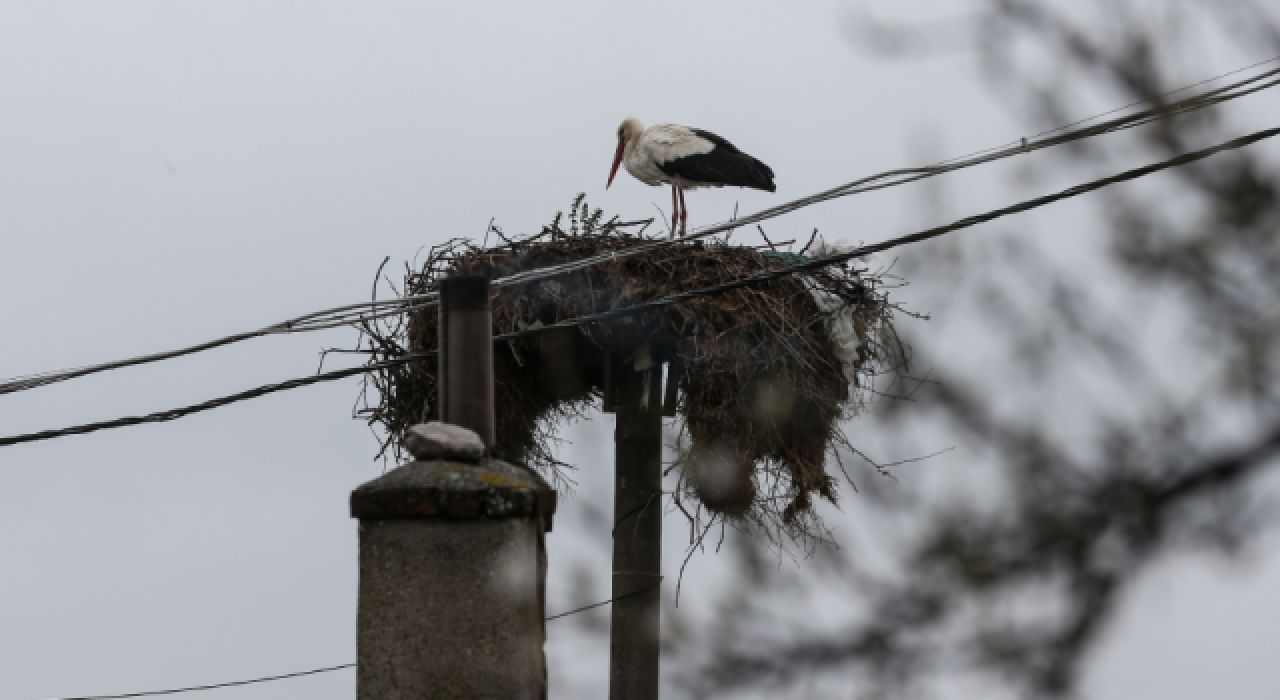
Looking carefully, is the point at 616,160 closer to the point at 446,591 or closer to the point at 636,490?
the point at 636,490

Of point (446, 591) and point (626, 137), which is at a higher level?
point (626, 137)

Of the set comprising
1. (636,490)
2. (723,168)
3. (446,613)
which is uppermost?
(723,168)

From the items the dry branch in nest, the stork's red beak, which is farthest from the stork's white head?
the dry branch in nest

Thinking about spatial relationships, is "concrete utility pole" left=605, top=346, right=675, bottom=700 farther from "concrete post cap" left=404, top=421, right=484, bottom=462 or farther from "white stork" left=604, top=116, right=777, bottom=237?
"concrete post cap" left=404, top=421, right=484, bottom=462

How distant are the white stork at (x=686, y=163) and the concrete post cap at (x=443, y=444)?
5197mm

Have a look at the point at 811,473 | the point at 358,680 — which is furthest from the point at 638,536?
the point at 358,680

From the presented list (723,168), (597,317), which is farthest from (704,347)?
(723,168)

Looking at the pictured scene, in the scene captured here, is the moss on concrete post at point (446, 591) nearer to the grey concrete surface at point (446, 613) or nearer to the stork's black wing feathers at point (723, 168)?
the grey concrete surface at point (446, 613)

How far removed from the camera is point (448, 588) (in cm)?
385

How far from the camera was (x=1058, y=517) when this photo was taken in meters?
1.97

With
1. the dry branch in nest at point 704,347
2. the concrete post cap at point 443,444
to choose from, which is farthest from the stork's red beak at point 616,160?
the concrete post cap at point 443,444

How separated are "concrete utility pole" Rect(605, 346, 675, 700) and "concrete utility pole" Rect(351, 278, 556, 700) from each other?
366 centimetres

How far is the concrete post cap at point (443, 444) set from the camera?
13.4ft

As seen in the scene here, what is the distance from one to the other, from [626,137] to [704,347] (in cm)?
367
